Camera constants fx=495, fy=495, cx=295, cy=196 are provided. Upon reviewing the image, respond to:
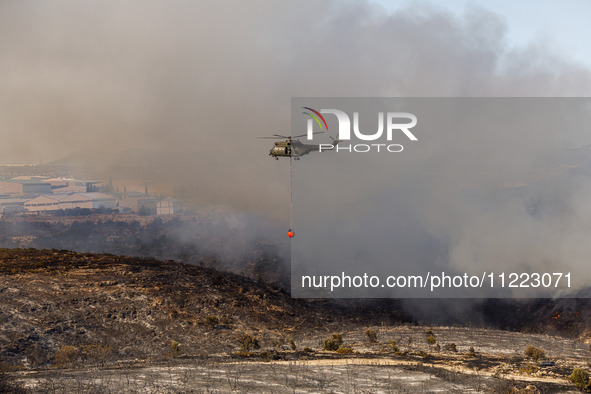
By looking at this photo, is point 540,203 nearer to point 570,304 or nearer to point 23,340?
point 570,304

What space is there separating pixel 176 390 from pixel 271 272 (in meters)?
78.8

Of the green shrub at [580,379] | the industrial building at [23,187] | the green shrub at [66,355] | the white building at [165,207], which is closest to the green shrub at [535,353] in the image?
the green shrub at [580,379]

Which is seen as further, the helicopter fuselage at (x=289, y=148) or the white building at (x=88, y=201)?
the white building at (x=88, y=201)

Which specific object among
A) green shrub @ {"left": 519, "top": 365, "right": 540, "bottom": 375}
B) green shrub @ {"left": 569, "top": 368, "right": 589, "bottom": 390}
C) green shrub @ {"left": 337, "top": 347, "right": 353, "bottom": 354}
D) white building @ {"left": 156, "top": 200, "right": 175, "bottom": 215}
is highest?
white building @ {"left": 156, "top": 200, "right": 175, "bottom": 215}

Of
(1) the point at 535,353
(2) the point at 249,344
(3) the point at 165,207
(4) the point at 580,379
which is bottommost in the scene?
(2) the point at 249,344

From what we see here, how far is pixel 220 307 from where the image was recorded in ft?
200

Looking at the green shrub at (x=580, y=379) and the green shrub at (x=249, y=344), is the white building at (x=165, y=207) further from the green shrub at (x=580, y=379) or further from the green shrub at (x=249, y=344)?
the green shrub at (x=580, y=379)

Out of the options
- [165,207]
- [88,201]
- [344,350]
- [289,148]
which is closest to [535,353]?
[344,350]

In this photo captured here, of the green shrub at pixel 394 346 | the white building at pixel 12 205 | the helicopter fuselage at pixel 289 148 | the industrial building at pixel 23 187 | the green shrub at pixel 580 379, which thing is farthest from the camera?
the industrial building at pixel 23 187

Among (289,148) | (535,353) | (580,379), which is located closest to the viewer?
(580,379)

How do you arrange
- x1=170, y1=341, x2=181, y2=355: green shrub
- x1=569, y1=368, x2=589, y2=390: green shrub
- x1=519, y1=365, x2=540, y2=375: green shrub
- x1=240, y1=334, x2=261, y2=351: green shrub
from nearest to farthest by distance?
1. x1=569, y1=368, x2=589, y2=390: green shrub
2. x1=519, y1=365, x2=540, y2=375: green shrub
3. x1=170, y1=341, x2=181, y2=355: green shrub
4. x1=240, y1=334, x2=261, y2=351: green shrub

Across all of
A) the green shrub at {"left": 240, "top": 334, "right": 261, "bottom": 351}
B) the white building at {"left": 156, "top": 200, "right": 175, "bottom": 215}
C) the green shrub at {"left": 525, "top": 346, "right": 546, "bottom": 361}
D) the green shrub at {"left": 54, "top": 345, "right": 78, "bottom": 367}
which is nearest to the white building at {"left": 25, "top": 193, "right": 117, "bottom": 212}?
the white building at {"left": 156, "top": 200, "right": 175, "bottom": 215}

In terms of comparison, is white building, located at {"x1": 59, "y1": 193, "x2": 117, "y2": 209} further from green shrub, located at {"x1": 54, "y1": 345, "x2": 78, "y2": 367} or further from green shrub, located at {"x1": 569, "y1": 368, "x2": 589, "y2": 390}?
green shrub, located at {"x1": 569, "y1": 368, "x2": 589, "y2": 390}

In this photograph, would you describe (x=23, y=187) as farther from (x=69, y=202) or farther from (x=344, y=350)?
(x=344, y=350)
